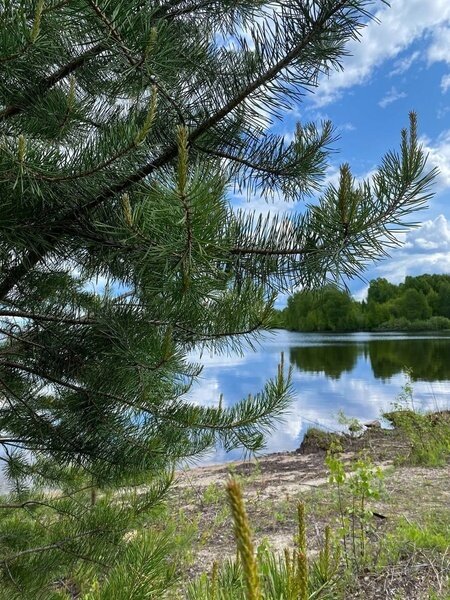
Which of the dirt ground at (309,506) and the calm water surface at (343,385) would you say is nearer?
the dirt ground at (309,506)

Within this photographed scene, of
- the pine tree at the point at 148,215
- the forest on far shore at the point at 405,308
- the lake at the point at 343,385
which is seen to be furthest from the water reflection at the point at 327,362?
the forest on far shore at the point at 405,308

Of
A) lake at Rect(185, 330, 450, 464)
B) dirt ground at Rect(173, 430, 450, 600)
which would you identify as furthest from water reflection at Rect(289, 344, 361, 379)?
dirt ground at Rect(173, 430, 450, 600)

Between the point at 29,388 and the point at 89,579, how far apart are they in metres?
1.07

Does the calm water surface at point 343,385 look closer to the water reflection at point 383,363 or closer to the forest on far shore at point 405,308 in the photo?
the water reflection at point 383,363

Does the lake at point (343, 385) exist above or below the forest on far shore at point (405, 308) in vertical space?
below

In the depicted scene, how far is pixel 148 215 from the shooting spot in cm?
122

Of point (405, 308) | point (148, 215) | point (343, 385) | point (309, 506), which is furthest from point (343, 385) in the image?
point (405, 308)

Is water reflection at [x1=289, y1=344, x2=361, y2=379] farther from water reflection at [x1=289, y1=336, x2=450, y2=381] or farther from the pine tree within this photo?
the pine tree

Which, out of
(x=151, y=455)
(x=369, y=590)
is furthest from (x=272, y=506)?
(x=151, y=455)

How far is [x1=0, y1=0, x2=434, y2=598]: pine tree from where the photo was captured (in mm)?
1333

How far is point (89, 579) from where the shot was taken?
8.45 ft

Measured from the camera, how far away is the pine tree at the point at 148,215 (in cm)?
133

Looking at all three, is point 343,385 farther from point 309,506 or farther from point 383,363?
point 309,506

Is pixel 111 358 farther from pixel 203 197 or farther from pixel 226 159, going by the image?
pixel 203 197
